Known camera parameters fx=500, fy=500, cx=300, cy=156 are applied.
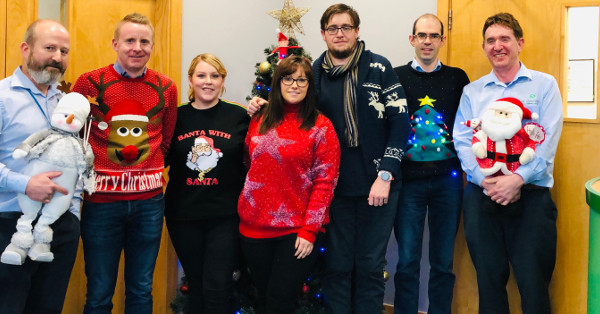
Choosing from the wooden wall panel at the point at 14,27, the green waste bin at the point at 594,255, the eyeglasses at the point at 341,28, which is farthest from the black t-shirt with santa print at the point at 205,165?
the green waste bin at the point at 594,255

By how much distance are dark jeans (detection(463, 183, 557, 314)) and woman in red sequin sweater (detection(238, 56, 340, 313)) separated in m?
0.80

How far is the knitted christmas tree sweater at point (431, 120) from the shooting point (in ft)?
8.35

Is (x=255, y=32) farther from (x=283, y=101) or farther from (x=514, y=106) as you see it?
(x=514, y=106)

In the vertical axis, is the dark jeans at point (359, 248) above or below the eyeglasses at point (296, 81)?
below

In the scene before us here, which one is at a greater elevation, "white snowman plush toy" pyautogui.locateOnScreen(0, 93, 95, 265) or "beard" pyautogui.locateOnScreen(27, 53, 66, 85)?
"beard" pyautogui.locateOnScreen(27, 53, 66, 85)

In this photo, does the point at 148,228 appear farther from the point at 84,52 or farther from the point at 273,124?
the point at 84,52

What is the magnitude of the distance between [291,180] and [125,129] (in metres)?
0.74

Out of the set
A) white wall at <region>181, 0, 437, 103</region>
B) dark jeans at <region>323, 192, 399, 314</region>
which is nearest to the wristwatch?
dark jeans at <region>323, 192, 399, 314</region>

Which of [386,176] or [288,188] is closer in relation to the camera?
[288,188]

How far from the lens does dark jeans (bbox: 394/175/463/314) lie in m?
2.59

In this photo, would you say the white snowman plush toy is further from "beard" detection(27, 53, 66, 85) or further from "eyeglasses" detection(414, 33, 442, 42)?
"eyeglasses" detection(414, 33, 442, 42)

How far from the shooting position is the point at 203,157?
2.30 meters

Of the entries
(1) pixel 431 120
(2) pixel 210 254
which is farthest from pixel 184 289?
(1) pixel 431 120

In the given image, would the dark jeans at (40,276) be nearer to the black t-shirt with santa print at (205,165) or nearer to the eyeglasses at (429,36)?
the black t-shirt with santa print at (205,165)
